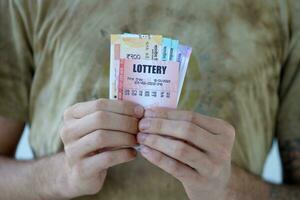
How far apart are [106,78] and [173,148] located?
1.04 ft

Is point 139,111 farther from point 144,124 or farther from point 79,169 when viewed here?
point 79,169

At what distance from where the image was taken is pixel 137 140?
3.46 feet

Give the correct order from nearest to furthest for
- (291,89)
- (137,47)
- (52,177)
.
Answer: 1. (137,47)
2. (52,177)
3. (291,89)

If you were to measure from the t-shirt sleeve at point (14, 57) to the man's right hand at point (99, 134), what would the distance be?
0.95 ft

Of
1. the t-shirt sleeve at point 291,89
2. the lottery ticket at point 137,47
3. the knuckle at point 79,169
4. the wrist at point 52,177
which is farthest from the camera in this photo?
the t-shirt sleeve at point 291,89

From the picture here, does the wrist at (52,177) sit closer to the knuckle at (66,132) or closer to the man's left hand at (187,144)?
the knuckle at (66,132)

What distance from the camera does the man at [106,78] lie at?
1.30 metres

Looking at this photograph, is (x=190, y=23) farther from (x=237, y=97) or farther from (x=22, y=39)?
(x=22, y=39)

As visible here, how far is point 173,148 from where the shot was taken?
40.9 inches

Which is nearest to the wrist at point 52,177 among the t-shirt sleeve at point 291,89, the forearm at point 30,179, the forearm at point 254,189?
the forearm at point 30,179

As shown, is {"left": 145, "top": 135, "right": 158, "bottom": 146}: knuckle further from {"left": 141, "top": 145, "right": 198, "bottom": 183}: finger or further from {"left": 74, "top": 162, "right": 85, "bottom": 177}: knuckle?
{"left": 74, "top": 162, "right": 85, "bottom": 177}: knuckle

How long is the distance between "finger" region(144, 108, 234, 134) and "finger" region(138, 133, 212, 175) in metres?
0.04

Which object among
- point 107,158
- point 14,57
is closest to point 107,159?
point 107,158

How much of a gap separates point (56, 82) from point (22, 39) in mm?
136
